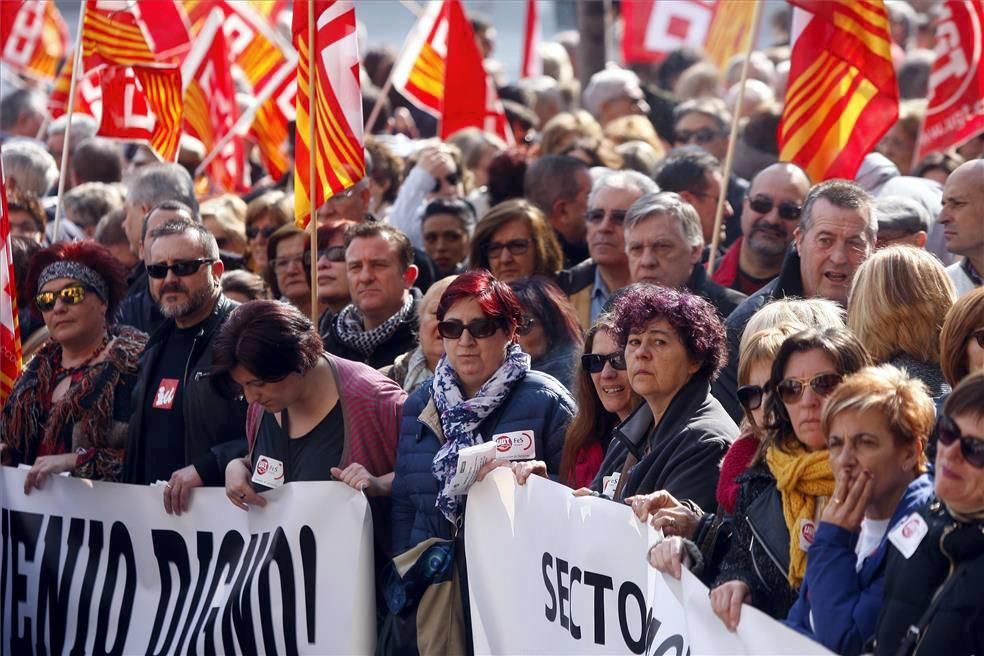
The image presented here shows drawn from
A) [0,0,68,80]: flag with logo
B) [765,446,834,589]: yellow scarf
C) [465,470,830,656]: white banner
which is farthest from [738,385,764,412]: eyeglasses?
[0,0,68,80]: flag with logo

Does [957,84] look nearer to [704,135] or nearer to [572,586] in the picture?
[704,135]

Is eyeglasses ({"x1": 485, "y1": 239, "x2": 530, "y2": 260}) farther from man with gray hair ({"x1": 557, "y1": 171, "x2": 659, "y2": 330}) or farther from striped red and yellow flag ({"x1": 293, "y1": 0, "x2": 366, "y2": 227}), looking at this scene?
striped red and yellow flag ({"x1": 293, "y1": 0, "x2": 366, "y2": 227})

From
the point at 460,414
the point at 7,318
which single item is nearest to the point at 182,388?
the point at 7,318

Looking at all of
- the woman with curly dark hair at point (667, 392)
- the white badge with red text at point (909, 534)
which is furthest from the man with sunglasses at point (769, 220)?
the white badge with red text at point (909, 534)

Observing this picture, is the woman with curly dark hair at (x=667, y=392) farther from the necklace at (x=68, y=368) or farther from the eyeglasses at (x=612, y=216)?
the necklace at (x=68, y=368)

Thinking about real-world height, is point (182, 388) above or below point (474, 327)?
below

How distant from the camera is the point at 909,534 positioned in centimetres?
397

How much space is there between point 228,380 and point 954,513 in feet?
10.5

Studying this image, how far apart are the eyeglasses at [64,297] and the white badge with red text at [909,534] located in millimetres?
4245

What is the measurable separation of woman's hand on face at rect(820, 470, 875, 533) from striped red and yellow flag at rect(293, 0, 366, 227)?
3.95 meters

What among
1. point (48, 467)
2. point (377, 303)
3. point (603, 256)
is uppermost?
point (603, 256)

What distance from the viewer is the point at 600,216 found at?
801cm

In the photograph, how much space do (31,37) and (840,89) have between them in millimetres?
7364

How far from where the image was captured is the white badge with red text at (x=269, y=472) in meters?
6.32
